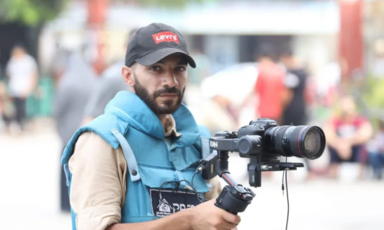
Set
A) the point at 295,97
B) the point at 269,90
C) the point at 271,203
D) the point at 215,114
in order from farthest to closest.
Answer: the point at 215,114 → the point at 295,97 → the point at 269,90 → the point at 271,203

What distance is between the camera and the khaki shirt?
277 cm

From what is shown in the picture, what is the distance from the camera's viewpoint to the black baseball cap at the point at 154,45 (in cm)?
293

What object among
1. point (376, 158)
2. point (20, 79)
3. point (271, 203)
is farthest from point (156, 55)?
point (20, 79)

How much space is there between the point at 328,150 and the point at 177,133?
353 inches

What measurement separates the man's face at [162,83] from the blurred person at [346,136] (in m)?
8.74

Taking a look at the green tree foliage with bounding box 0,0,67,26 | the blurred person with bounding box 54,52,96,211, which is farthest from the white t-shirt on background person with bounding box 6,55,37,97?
the blurred person with bounding box 54,52,96,211

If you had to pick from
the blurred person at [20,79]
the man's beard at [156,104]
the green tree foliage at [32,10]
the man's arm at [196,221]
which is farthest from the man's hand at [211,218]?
the green tree foliage at [32,10]

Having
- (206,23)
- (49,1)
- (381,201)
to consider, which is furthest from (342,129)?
(206,23)

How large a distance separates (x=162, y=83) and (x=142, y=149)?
0.28m

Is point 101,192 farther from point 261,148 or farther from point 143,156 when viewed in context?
point 261,148

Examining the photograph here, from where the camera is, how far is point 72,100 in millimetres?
8352

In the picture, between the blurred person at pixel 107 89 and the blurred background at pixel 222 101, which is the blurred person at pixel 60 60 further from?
the blurred person at pixel 107 89

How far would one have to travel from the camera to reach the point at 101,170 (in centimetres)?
278

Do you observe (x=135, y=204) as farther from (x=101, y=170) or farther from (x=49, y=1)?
(x=49, y=1)
